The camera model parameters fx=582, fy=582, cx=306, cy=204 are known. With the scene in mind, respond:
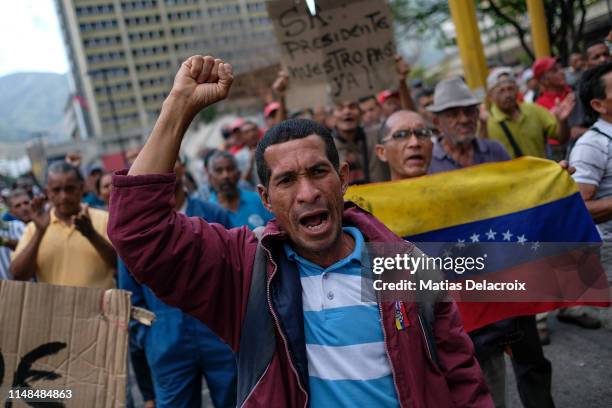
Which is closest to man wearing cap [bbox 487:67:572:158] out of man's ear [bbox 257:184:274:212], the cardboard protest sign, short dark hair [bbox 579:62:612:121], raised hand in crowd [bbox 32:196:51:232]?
the cardboard protest sign

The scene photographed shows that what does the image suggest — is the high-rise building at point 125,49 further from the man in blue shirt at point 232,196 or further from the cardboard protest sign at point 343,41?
the man in blue shirt at point 232,196

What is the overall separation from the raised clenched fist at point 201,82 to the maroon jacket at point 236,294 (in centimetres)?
26

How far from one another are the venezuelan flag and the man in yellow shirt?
2.00m

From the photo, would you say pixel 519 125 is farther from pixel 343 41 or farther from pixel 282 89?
pixel 282 89

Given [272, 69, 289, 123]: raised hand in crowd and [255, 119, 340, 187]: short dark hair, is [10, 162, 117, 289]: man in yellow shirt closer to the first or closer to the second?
[272, 69, 289, 123]: raised hand in crowd

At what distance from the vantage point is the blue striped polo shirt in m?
1.80

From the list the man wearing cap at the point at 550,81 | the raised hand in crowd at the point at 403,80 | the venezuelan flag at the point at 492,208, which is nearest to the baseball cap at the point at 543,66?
the man wearing cap at the point at 550,81

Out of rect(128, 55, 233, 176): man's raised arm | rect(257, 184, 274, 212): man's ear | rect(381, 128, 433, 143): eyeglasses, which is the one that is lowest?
rect(257, 184, 274, 212): man's ear

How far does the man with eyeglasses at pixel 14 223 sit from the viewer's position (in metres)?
5.14

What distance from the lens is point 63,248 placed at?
4.10 meters

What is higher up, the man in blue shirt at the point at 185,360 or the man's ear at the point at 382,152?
the man's ear at the point at 382,152

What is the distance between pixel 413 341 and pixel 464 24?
16.9ft

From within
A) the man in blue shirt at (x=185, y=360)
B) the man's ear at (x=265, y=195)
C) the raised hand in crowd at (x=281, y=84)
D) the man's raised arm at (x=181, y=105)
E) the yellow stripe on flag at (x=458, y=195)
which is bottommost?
the man in blue shirt at (x=185, y=360)

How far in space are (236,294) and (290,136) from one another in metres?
0.55
